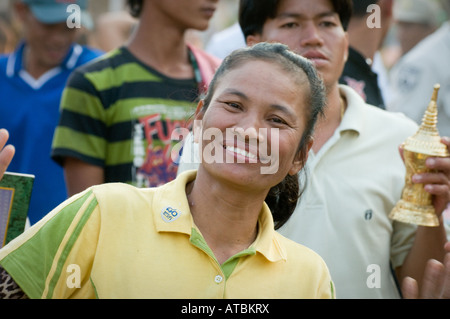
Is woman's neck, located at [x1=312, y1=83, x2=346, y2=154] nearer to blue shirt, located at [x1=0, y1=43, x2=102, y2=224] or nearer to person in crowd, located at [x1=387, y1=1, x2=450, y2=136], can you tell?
blue shirt, located at [x1=0, y1=43, x2=102, y2=224]

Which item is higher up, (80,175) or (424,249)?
(80,175)

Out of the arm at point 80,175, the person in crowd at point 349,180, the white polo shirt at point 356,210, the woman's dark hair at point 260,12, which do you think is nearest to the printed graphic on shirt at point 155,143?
the arm at point 80,175

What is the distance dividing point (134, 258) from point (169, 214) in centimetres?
19

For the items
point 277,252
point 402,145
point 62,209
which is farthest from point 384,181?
point 62,209

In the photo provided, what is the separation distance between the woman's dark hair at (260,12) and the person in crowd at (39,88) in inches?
55.5

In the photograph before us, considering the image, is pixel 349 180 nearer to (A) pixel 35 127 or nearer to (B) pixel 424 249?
(B) pixel 424 249

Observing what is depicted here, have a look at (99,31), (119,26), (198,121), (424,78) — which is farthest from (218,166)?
(99,31)

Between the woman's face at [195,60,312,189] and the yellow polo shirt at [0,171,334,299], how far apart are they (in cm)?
21

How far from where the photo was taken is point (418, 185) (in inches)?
125

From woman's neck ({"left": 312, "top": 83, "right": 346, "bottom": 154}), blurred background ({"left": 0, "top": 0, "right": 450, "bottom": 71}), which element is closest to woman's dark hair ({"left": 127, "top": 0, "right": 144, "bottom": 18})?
woman's neck ({"left": 312, "top": 83, "right": 346, "bottom": 154})

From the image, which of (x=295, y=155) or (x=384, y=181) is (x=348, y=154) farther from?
(x=295, y=155)

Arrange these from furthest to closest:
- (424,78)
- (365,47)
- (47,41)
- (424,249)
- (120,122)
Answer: (424,78) < (365,47) < (47,41) < (120,122) < (424,249)

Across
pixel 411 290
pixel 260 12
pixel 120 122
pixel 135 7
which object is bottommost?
pixel 411 290

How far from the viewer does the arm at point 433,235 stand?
3.16 metres
